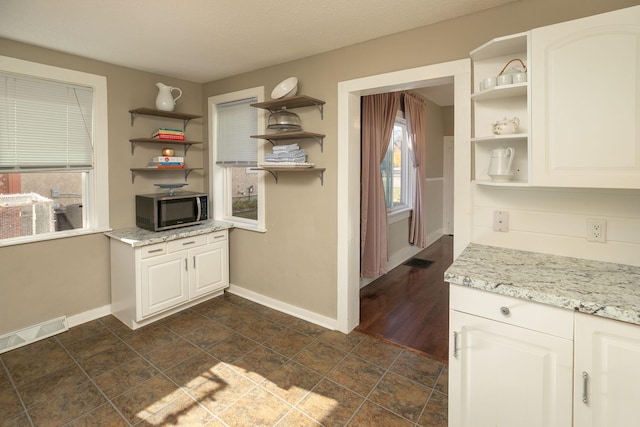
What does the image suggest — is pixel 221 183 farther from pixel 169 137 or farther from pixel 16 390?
pixel 16 390

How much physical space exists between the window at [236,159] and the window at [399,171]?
2080mm

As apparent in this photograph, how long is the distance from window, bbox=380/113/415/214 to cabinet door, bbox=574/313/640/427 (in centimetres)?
364

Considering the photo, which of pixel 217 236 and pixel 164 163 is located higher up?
pixel 164 163

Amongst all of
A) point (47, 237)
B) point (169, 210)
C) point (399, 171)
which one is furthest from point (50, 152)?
point (399, 171)

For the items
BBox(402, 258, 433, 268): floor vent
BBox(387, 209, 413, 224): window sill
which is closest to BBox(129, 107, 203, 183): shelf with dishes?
BBox(387, 209, 413, 224): window sill

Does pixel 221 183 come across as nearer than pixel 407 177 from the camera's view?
Yes

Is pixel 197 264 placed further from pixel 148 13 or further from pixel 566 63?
pixel 566 63

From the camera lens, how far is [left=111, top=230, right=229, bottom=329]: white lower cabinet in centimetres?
294

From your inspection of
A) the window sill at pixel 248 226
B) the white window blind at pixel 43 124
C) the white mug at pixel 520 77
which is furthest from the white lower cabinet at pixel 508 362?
the white window blind at pixel 43 124

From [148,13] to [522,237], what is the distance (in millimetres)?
2743

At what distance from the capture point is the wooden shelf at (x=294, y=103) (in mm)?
2816

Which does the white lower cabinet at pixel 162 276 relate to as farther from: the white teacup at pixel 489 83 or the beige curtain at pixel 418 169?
the beige curtain at pixel 418 169

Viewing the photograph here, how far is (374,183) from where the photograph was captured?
3.89 metres

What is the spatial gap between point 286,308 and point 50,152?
2.50 meters
